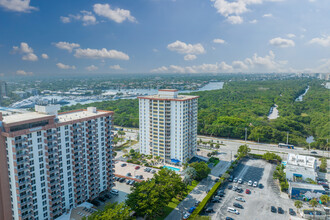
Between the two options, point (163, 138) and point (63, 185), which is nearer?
point (63, 185)

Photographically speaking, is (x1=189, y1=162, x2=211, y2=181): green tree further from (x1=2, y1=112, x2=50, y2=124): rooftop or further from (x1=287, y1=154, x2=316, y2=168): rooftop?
(x1=2, y1=112, x2=50, y2=124): rooftop

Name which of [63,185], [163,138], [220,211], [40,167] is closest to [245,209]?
[220,211]

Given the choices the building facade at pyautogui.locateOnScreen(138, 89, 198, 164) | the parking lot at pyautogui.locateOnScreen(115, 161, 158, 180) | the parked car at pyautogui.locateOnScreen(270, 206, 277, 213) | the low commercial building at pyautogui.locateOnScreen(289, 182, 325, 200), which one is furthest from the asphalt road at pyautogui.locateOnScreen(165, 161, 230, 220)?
the low commercial building at pyautogui.locateOnScreen(289, 182, 325, 200)

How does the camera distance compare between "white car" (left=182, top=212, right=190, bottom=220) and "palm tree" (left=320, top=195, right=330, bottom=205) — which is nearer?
"white car" (left=182, top=212, right=190, bottom=220)

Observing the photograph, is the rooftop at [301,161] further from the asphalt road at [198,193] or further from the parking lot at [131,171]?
the parking lot at [131,171]

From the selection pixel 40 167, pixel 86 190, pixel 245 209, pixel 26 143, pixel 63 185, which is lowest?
pixel 245 209

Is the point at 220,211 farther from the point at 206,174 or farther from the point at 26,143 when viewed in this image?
the point at 26,143
